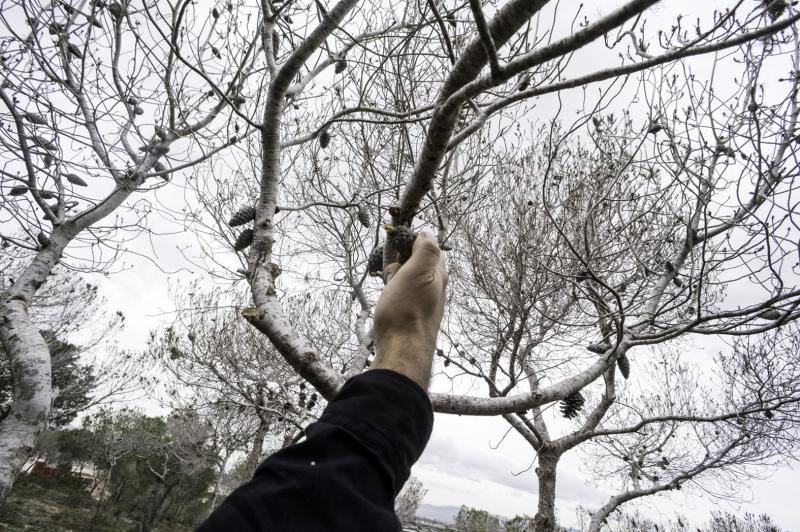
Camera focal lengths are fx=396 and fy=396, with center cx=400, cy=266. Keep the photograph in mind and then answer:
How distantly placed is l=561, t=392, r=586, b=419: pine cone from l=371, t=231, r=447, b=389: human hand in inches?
114

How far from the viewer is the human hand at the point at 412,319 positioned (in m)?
0.92

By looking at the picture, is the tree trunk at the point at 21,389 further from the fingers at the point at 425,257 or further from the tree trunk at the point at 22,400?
the fingers at the point at 425,257

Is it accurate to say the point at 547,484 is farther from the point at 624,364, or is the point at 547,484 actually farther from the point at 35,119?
the point at 35,119

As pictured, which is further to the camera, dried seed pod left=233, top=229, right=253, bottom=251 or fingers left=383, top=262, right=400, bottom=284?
dried seed pod left=233, top=229, right=253, bottom=251

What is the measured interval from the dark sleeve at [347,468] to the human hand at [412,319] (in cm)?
8

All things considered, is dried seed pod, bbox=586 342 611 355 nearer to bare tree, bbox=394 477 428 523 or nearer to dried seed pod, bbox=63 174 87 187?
dried seed pod, bbox=63 174 87 187

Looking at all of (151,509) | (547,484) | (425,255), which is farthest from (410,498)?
(425,255)

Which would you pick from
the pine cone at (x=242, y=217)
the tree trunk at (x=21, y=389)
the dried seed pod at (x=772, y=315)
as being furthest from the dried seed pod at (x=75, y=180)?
the dried seed pod at (x=772, y=315)

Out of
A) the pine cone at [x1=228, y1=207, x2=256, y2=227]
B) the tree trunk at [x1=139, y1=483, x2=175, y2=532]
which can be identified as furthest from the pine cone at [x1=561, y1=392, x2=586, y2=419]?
the tree trunk at [x1=139, y1=483, x2=175, y2=532]

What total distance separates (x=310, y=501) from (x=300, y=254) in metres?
6.59

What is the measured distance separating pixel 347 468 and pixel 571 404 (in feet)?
11.1

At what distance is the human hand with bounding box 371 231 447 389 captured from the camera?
916 millimetres

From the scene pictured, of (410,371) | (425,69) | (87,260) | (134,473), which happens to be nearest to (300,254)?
(87,260)

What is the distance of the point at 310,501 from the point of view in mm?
611
